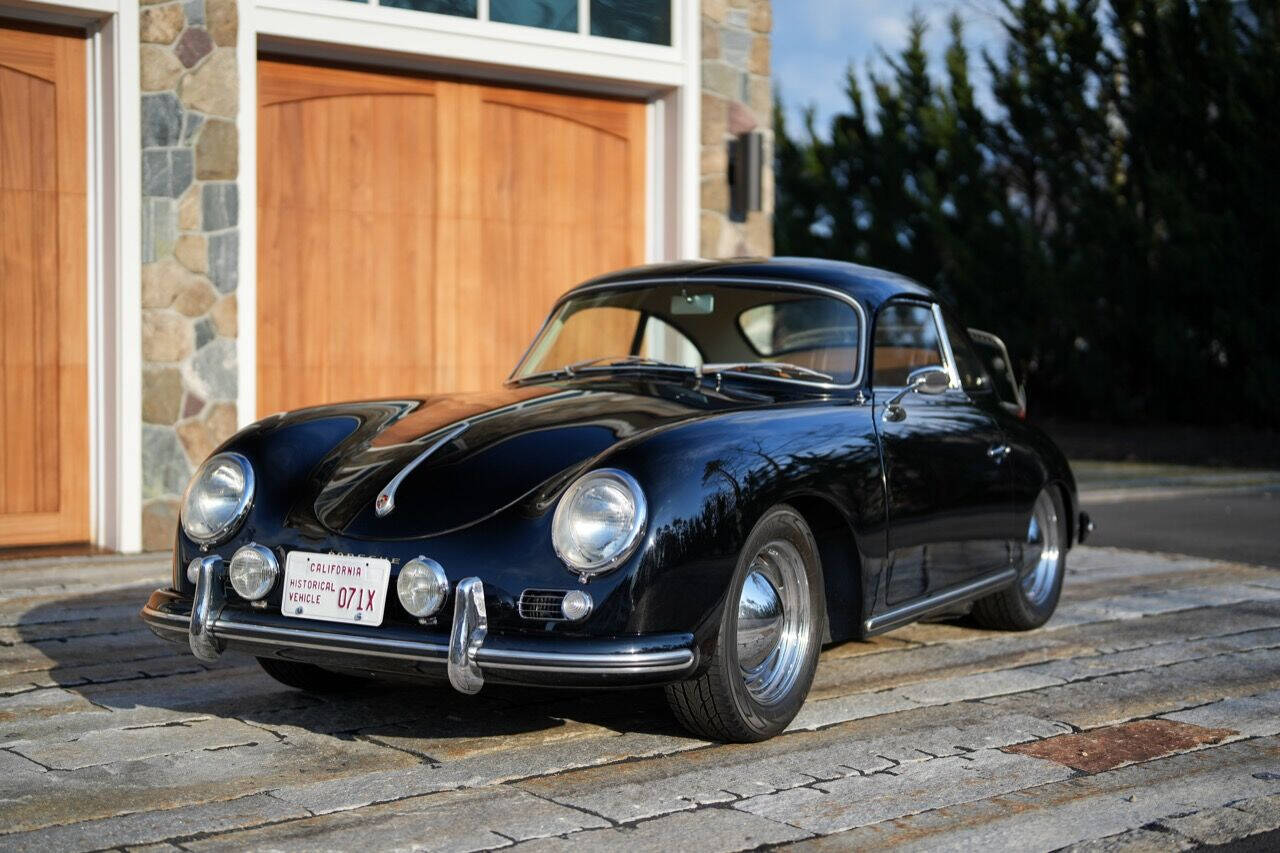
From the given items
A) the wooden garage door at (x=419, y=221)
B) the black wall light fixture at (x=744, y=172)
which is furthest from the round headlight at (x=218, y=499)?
the black wall light fixture at (x=744, y=172)

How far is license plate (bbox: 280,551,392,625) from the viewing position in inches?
163

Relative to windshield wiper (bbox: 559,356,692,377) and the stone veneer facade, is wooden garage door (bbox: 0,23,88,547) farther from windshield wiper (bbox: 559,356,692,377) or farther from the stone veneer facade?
windshield wiper (bbox: 559,356,692,377)

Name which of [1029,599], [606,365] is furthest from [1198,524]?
[606,365]

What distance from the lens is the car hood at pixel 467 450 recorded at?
13.9 feet

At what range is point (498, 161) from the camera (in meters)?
9.52

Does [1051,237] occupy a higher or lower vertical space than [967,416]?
higher

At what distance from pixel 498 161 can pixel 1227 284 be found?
33.5ft

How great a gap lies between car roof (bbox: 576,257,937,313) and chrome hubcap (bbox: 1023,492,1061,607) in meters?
1.10

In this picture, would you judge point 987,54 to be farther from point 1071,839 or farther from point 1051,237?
point 1071,839

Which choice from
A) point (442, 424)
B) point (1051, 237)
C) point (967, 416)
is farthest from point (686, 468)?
point (1051, 237)

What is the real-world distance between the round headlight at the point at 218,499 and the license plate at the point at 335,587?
282 mm

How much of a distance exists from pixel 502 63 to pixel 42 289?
2844mm

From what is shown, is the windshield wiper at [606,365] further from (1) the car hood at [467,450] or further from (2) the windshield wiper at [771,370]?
(1) the car hood at [467,450]

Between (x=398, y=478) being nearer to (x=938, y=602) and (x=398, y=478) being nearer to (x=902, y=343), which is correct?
(x=938, y=602)
